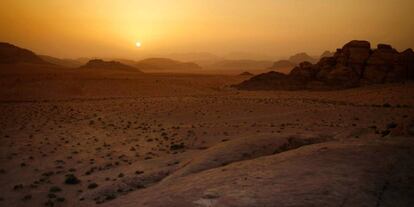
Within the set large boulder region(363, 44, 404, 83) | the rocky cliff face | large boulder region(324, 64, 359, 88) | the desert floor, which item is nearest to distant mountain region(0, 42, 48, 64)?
the desert floor

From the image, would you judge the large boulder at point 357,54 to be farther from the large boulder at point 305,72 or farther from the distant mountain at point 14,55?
the distant mountain at point 14,55

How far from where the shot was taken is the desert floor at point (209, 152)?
945cm

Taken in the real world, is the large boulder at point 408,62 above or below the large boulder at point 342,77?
above

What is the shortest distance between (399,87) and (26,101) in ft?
136

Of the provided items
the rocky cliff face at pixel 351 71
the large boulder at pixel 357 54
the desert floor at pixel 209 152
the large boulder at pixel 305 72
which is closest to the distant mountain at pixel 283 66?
the large boulder at pixel 357 54

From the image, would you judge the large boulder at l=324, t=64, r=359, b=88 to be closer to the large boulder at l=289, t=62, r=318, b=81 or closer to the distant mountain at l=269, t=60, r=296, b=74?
the large boulder at l=289, t=62, r=318, b=81

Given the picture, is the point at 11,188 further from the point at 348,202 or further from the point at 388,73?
the point at 388,73

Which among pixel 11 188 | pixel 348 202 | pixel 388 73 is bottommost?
pixel 11 188

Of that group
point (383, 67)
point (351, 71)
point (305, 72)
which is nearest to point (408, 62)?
point (383, 67)

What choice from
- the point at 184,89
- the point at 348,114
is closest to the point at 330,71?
the point at 184,89

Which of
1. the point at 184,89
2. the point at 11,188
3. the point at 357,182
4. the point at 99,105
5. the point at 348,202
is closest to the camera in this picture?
the point at 348,202

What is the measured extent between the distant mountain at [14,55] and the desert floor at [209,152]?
67435mm

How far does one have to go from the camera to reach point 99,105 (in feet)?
122

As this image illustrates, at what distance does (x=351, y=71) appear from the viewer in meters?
51.5
